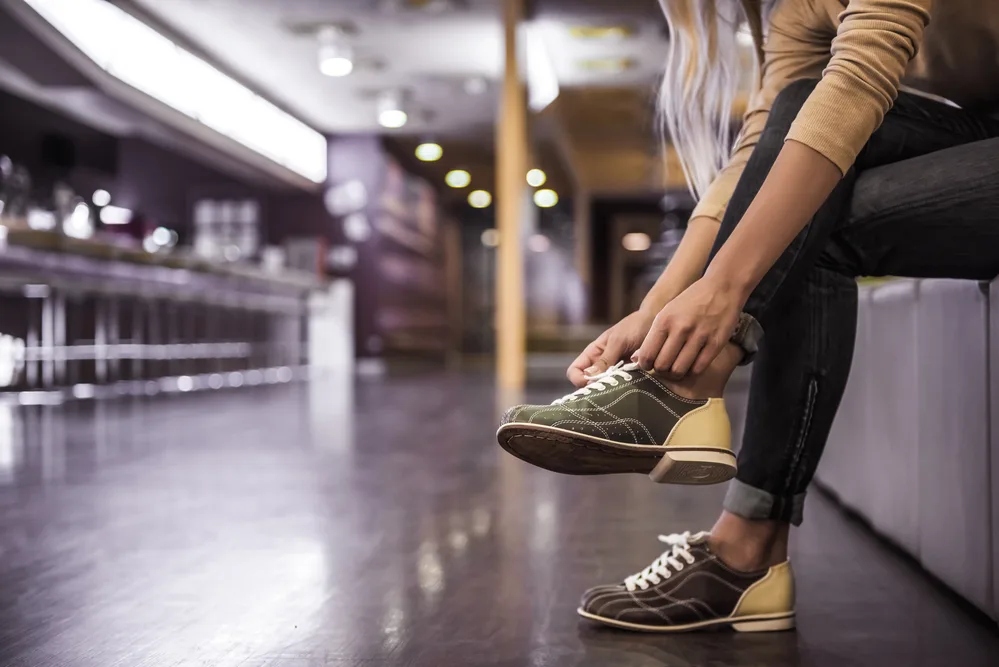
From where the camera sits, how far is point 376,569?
1.42 meters

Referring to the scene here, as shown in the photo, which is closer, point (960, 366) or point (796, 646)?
point (796, 646)

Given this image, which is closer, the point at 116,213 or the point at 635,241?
the point at 116,213

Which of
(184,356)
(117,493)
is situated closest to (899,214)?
(117,493)

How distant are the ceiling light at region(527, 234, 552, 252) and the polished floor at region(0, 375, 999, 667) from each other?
517 cm

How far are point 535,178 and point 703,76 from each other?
23.1 ft

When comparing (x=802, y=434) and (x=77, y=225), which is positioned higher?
(x=77, y=225)

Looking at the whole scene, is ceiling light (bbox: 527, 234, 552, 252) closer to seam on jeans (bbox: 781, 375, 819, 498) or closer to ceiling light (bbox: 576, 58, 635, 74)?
ceiling light (bbox: 576, 58, 635, 74)

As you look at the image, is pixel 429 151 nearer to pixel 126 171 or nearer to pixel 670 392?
pixel 126 171

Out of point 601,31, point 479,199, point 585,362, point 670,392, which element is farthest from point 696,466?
point 479,199

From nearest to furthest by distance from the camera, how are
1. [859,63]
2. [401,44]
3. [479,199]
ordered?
[859,63] < [401,44] < [479,199]

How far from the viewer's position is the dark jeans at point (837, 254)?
98 centimetres

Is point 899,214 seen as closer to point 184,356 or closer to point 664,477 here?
point 664,477

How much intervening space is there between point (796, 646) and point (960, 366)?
447 millimetres

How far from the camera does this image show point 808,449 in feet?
3.51
